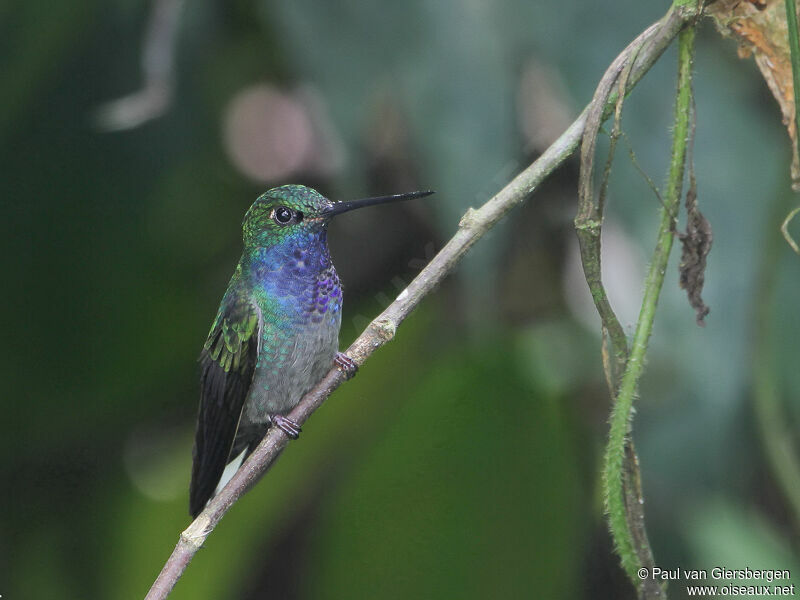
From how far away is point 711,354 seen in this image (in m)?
2.15

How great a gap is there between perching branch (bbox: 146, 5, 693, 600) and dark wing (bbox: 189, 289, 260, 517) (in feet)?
1.32

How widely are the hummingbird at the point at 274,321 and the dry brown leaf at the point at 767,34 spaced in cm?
90

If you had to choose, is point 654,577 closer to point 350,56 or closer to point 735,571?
point 735,571

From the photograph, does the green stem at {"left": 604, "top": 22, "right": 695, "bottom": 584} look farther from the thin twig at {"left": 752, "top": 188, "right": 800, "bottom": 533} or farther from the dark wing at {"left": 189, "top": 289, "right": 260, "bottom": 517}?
the dark wing at {"left": 189, "top": 289, "right": 260, "bottom": 517}

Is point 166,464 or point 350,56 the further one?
point 166,464

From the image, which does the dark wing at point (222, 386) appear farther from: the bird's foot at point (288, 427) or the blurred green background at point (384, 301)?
the blurred green background at point (384, 301)

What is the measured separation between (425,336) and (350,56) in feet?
3.16

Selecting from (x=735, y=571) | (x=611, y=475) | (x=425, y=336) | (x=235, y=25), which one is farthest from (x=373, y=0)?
(x=735, y=571)

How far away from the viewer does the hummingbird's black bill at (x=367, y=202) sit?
58.4 inches

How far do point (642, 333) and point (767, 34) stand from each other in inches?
24.5

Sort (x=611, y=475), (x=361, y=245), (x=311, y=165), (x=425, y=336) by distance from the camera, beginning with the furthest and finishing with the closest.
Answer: (x=311, y=165) < (x=361, y=245) < (x=425, y=336) < (x=611, y=475)

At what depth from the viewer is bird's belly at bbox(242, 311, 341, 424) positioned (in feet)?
7.05

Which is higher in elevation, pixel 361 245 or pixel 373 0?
pixel 373 0

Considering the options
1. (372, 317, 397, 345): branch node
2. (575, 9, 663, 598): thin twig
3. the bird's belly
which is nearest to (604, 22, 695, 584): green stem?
(575, 9, 663, 598): thin twig
